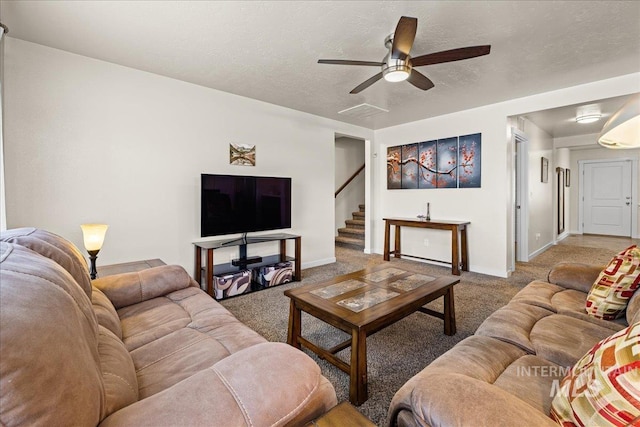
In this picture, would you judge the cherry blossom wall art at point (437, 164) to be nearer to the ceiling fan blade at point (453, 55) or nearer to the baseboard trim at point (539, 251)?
the baseboard trim at point (539, 251)

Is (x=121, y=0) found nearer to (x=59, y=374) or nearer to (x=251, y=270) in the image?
(x=59, y=374)

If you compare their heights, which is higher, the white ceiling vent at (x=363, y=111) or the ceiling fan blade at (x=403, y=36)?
the white ceiling vent at (x=363, y=111)

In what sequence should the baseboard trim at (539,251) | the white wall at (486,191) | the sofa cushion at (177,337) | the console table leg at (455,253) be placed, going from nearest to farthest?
the sofa cushion at (177,337) < the white wall at (486,191) < the console table leg at (455,253) < the baseboard trim at (539,251)

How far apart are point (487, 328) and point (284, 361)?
3.95 ft

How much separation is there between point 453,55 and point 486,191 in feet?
8.76

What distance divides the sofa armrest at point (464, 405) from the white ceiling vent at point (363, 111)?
356 centimetres

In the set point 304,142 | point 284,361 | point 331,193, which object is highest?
point 304,142

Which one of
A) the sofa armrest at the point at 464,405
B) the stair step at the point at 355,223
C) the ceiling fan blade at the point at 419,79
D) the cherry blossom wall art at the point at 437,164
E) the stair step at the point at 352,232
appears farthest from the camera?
the stair step at the point at 355,223

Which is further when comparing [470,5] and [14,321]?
[470,5]

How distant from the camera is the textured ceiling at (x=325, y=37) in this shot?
2.03 metres

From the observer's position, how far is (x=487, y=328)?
1.52 meters

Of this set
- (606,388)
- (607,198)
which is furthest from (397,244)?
(607,198)

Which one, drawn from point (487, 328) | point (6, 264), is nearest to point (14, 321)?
point (6, 264)

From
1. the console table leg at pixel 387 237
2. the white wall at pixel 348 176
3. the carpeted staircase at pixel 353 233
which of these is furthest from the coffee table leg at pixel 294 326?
the white wall at pixel 348 176
